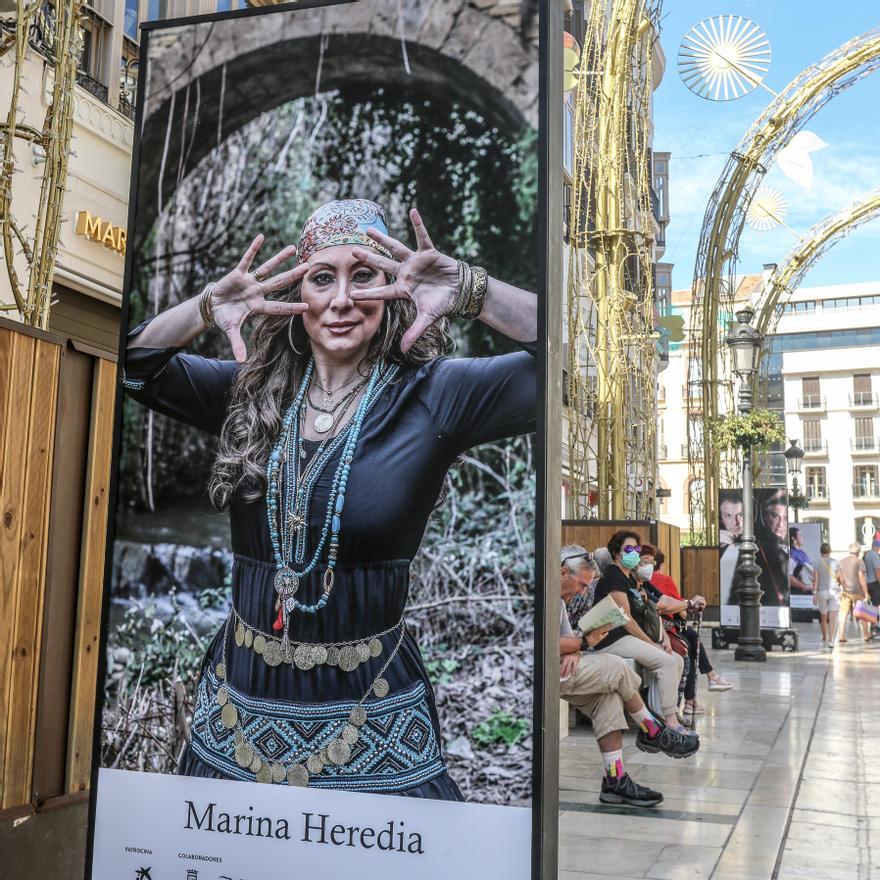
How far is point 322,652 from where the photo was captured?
319 centimetres

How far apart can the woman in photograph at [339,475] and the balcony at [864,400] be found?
269 ft

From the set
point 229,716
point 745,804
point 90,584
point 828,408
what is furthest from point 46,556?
point 828,408

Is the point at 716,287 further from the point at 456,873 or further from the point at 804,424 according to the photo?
the point at 804,424

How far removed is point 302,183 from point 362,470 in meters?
0.95

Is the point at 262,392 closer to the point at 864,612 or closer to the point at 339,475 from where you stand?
the point at 339,475

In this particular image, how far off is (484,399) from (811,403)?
83545mm

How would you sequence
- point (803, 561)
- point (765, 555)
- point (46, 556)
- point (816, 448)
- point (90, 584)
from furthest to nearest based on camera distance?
point (816, 448) < point (803, 561) < point (765, 555) < point (90, 584) < point (46, 556)

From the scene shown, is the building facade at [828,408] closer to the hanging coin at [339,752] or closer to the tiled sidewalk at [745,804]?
the tiled sidewalk at [745,804]

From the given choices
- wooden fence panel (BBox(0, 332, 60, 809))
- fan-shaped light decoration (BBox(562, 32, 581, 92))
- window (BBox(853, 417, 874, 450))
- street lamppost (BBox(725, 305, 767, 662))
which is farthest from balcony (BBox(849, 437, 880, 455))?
wooden fence panel (BBox(0, 332, 60, 809))

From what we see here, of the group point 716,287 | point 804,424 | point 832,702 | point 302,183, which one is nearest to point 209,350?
point 302,183

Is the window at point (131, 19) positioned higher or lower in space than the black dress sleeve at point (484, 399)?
higher

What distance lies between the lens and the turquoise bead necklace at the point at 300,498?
10.5ft

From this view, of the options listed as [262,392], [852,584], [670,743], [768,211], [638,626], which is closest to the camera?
[262,392]

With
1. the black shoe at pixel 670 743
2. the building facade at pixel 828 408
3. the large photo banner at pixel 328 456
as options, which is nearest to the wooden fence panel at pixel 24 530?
the large photo banner at pixel 328 456
